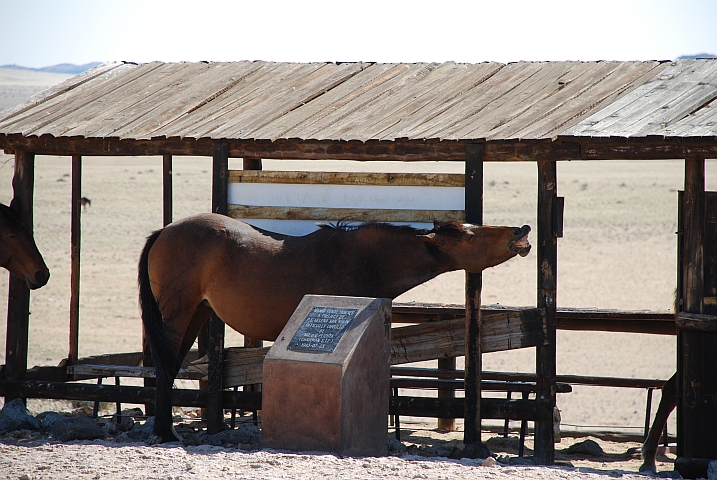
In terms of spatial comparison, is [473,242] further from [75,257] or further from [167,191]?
[75,257]

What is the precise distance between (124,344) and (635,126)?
1357 cm

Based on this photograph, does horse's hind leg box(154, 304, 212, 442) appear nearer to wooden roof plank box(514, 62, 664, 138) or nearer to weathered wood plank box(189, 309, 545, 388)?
weathered wood plank box(189, 309, 545, 388)

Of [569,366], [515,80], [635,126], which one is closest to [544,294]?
[635,126]

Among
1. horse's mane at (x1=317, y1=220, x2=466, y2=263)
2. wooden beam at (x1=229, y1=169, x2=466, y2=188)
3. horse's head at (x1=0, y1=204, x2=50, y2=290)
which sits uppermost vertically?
wooden beam at (x1=229, y1=169, x2=466, y2=188)

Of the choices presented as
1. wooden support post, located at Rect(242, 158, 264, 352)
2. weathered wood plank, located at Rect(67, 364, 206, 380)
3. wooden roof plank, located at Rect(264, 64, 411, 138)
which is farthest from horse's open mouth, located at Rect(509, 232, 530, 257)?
weathered wood plank, located at Rect(67, 364, 206, 380)

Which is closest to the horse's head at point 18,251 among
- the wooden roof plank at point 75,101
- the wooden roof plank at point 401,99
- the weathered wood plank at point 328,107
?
the wooden roof plank at point 75,101

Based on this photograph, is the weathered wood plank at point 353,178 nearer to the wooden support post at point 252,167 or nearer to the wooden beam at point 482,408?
the wooden support post at point 252,167

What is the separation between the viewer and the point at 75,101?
948cm

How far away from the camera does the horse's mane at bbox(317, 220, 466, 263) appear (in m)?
7.11

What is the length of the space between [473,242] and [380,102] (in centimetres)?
211

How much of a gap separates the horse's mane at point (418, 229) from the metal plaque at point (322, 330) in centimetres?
115

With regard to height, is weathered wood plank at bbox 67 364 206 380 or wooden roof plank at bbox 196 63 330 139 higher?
wooden roof plank at bbox 196 63 330 139

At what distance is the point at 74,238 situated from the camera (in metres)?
9.43

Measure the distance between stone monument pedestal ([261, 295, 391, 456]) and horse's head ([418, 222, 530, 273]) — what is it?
3.05 feet
